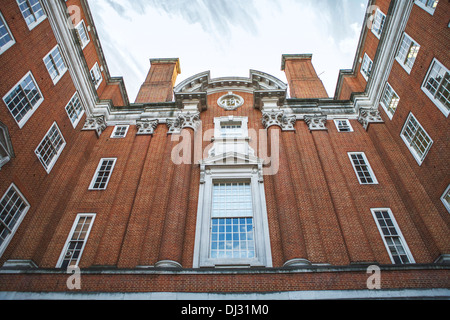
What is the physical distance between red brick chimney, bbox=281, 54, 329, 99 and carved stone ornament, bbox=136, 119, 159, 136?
12.8 m

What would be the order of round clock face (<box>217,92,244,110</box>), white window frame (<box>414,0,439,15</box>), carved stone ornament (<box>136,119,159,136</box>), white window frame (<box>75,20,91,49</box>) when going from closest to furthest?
white window frame (<box>414,0,439,15</box>), carved stone ornament (<box>136,119,159,136</box>), white window frame (<box>75,20,91,49</box>), round clock face (<box>217,92,244,110</box>)

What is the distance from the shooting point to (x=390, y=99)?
74.0 ft

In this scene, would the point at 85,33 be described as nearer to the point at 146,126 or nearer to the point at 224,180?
the point at 146,126

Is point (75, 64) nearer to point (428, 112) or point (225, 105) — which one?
point (225, 105)

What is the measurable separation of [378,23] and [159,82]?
2004 cm

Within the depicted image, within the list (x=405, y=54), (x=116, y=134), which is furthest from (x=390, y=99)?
(x=116, y=134)

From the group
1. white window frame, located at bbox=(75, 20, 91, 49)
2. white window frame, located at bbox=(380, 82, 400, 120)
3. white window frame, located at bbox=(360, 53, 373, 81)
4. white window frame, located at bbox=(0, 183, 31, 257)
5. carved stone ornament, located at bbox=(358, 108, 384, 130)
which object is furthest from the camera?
white window frame, located at bbox=(360, 53, 373, 81)

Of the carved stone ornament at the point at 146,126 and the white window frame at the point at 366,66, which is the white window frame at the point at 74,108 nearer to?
the carved stone ornament at the point at 146,126

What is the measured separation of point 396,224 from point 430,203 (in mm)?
2236

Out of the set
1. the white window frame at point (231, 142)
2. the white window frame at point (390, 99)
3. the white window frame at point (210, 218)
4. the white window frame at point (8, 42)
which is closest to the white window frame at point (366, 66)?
the white window frame at point (390, 99)

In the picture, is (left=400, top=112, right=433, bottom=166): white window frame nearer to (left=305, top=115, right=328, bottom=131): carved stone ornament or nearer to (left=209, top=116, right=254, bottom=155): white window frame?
(left=305, top=115, right=328, bottom=131): carved stone ornament

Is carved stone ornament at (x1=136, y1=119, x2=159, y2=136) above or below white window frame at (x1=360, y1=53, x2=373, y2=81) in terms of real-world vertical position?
below

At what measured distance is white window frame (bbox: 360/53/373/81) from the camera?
26.2 metres

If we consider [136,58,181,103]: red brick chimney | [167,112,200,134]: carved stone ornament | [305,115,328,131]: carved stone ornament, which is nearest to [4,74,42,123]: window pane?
[167,112,200,134]: carved stone ornament
